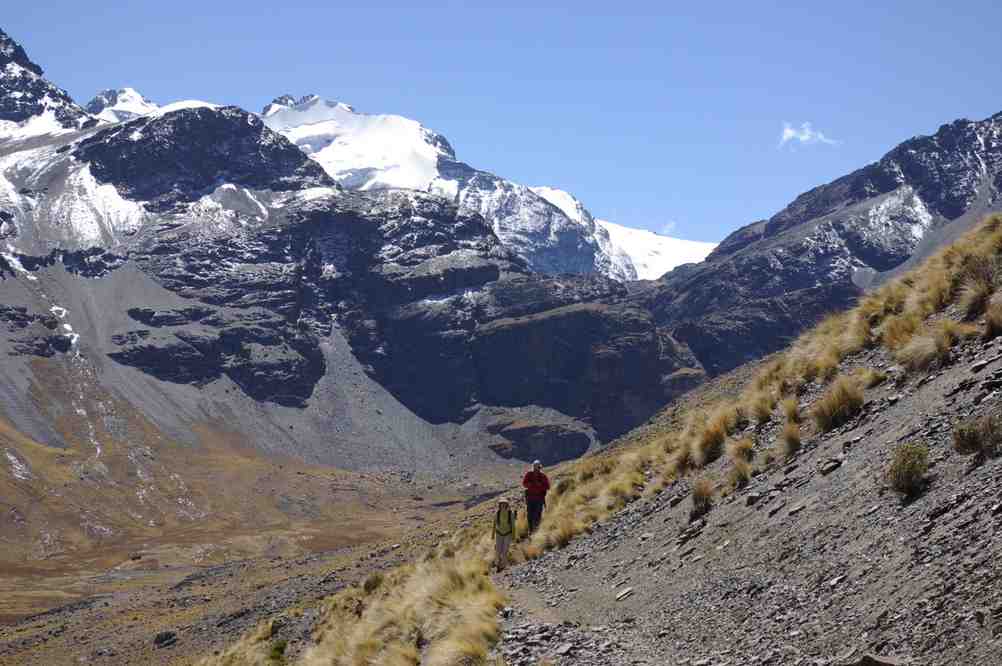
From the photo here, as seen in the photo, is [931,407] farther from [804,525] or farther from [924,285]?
[924,285]

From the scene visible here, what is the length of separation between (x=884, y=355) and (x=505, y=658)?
31.8 ft

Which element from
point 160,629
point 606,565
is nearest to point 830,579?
point 606,565

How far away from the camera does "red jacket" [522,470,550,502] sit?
26.4 metres

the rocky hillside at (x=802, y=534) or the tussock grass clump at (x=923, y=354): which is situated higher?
the tussock grass clump at (x=923, y=354)

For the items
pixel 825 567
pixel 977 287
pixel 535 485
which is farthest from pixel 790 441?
pixel 535 485

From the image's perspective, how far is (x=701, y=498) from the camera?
1903cm

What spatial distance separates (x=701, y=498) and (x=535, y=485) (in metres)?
7.99

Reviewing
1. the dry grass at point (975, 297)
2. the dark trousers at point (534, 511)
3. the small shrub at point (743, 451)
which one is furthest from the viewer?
the dark trousers at point (534, 511)

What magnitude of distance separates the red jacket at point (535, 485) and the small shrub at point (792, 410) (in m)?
7.88

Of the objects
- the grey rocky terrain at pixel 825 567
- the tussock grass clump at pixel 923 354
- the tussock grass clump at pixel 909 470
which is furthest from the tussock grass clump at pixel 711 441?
the tussock grass clump at pixel 909 470

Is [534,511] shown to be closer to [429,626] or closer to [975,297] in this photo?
[429,626]

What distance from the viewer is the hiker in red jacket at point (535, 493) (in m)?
26.4

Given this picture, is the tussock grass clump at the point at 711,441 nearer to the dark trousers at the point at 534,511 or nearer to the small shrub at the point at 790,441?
the small shrub at the point at 790,441

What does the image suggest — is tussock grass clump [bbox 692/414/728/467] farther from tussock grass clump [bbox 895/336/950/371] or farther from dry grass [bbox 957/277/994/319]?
dry grass [bbox 957/277/994/319]
